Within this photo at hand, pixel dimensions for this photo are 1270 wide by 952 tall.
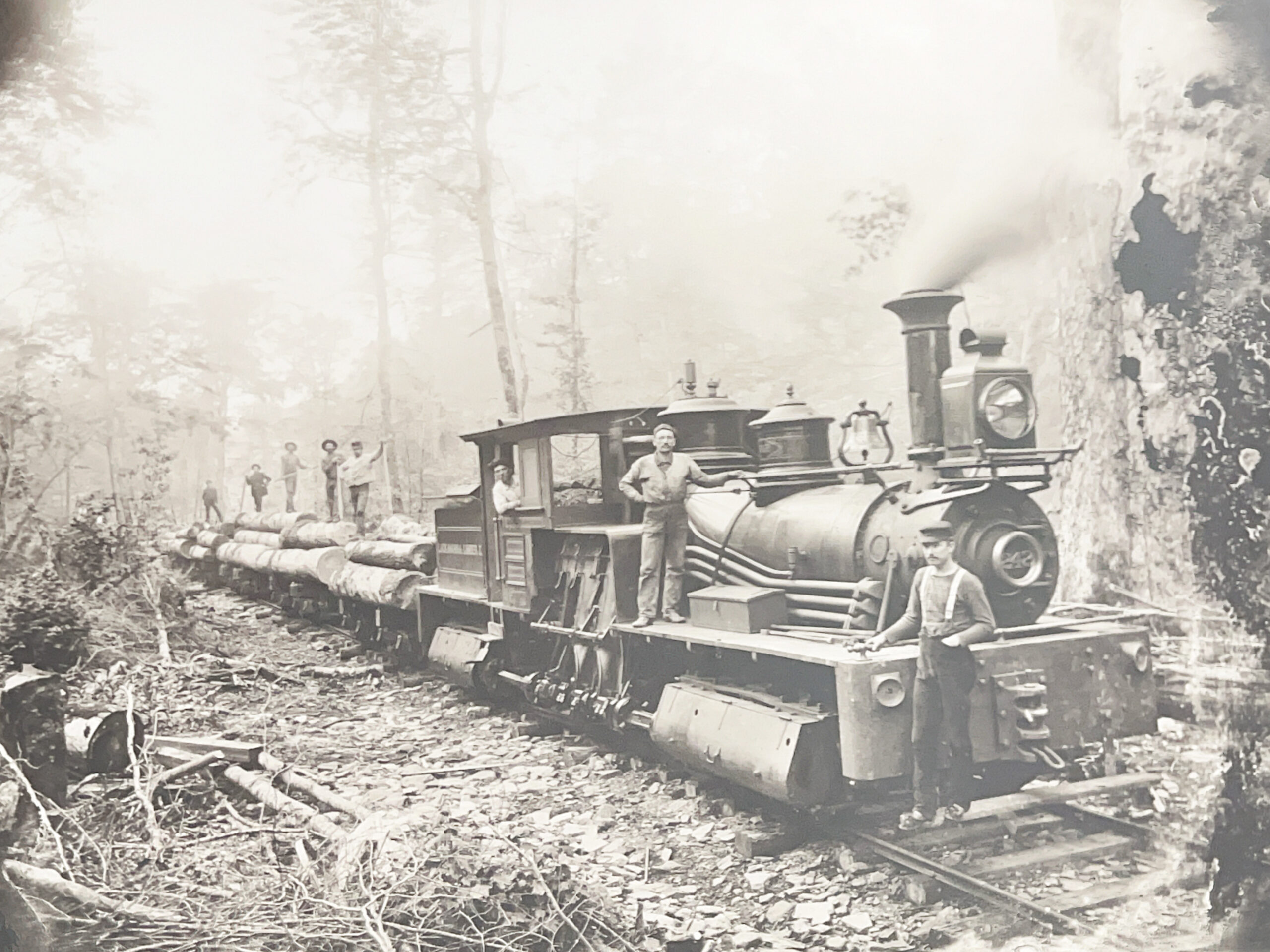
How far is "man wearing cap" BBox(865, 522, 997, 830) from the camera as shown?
3.04 metres

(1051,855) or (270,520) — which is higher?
(270,520)

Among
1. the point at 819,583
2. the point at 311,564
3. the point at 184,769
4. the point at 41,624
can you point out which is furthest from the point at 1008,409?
the point at 311,564

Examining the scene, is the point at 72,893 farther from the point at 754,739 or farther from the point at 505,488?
the point at 505,488

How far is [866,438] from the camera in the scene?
11.5 ft

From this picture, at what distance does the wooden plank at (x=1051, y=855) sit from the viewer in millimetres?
2986

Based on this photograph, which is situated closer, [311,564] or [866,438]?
[866,438]

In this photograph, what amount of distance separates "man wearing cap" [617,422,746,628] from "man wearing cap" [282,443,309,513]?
131 centimetres

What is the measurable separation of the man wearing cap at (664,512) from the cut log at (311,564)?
234cm

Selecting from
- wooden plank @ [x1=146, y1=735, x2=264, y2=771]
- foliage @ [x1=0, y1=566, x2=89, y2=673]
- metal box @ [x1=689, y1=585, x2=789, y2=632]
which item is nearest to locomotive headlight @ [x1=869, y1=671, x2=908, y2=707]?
metal box @ [x1=689, y1=585, x2=789, y2=632]

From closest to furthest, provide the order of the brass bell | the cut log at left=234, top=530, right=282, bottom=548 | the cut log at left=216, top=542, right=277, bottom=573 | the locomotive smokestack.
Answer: the locomotive smokestack → the brass bell → the cut log at left=234, top=530, right=282, bottom=548 → the cut log at left=216, top=542, right=277, bottom=573

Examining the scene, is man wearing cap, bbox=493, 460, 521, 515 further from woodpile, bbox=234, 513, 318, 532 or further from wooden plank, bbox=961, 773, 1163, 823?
wooden plank, bbox=961, 773, 1163, 823

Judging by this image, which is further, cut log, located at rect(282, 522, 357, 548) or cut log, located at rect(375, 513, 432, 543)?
cut log, located at rect(375, 513, 432, 543)

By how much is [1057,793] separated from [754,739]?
1.04 metres

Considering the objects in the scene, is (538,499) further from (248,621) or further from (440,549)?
(248,621)
